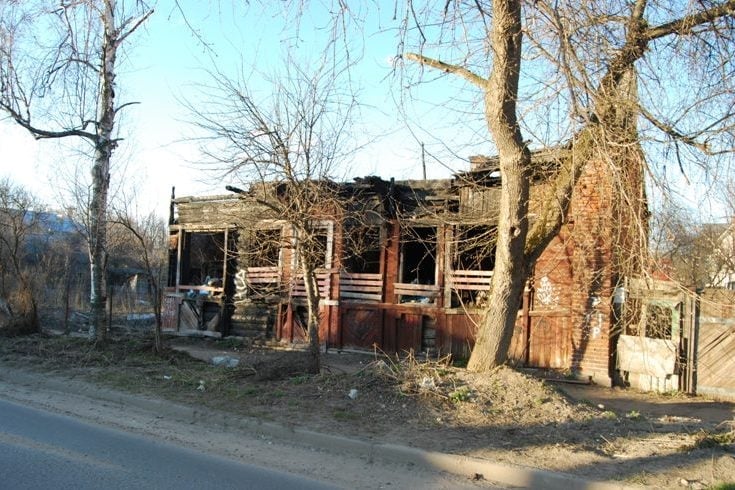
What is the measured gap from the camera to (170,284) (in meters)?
20.4

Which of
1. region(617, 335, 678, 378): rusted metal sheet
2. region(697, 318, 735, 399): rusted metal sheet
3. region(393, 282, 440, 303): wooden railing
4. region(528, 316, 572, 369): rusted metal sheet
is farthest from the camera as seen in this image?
region(393, 282, 440, 303): wooden railing

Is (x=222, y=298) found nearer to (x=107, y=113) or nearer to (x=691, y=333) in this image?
(x=107, y=113)

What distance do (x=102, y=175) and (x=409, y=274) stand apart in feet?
28.0

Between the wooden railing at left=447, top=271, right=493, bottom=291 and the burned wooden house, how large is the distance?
24 mm

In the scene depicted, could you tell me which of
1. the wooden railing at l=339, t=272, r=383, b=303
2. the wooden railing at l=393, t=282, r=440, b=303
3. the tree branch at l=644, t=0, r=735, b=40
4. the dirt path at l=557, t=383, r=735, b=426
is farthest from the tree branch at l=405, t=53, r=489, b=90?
the wooden railing at l=339, t=272, r=383, b=303

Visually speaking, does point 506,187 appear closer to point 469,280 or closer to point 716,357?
point 716,357

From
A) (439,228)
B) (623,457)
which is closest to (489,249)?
(439,228)

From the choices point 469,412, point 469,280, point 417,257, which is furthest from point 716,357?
point 417,257

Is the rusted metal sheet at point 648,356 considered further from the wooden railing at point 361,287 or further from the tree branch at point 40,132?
the tree branch at point 40,132

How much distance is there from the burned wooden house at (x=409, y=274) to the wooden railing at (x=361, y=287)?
0.10ft

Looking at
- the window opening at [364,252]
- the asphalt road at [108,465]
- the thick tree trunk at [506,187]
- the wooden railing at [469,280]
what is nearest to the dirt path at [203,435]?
the asphalt road at [108,465]

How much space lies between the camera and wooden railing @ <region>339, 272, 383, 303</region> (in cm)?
1584

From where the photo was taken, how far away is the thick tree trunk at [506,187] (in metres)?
7.60

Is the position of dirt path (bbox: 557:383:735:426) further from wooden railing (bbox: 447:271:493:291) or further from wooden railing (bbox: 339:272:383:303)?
wooden railing (bbox: 339:272:383:303)
